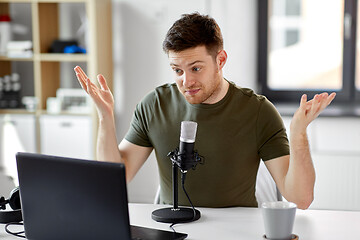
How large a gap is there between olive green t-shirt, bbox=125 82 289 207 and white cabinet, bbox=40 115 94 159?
6.45 feet

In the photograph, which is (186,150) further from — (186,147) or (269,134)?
(269,134)

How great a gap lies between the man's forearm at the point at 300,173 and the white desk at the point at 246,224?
0.22 feet

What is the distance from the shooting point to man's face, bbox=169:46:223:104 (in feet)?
6.64

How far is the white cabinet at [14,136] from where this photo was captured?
418 centimetres

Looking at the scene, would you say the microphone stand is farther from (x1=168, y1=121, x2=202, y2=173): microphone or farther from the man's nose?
the man's nose

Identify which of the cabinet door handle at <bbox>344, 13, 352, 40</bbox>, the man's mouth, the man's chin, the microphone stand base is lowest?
the microphone stand base

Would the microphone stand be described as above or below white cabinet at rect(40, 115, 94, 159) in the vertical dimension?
above

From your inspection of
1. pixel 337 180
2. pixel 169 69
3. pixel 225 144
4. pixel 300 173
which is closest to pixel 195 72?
pixel 225 144

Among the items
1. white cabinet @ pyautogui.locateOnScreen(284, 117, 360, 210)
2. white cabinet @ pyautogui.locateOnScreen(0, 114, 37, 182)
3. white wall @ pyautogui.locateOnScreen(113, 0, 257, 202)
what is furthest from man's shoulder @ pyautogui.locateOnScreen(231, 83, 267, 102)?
white cabinet @ pyautogui.locateOnScreen(0, 114, 37, 182)

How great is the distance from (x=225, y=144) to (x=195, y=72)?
30cm

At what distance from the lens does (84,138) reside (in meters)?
4.13

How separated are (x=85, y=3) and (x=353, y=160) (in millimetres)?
2302

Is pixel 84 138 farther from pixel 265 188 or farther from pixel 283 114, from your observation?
pixel 265 188

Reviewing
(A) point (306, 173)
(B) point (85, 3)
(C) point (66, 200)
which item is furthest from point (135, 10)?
(C) point (66, 200)
